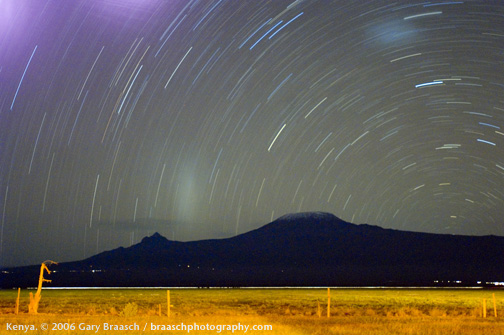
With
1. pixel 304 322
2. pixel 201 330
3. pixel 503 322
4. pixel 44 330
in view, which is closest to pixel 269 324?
pixel 304 322

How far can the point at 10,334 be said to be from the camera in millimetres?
16375

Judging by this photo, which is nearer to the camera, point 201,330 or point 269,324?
point 201,330

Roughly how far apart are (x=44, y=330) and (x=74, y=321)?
131 inches

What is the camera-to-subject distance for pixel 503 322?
22.0m

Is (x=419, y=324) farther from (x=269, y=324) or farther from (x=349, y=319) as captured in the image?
(x=269, y=324)

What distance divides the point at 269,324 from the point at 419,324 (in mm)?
5520

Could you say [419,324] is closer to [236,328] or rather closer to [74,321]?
[236,328]

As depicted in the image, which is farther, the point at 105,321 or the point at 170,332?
the point at 105,321

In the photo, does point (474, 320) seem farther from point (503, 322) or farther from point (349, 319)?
point (349, 319)

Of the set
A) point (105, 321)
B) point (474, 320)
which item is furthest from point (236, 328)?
point (474, 320)

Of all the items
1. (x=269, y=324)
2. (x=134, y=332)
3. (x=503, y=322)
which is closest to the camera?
(x=134, y=332)

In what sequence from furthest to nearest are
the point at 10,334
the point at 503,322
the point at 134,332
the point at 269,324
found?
the point at 503,322 < the point at 269,324 < the point at 134,332 < the point at 10,334

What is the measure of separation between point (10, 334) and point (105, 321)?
188 inches

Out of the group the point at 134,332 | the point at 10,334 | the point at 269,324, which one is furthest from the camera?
the point at 269,324
